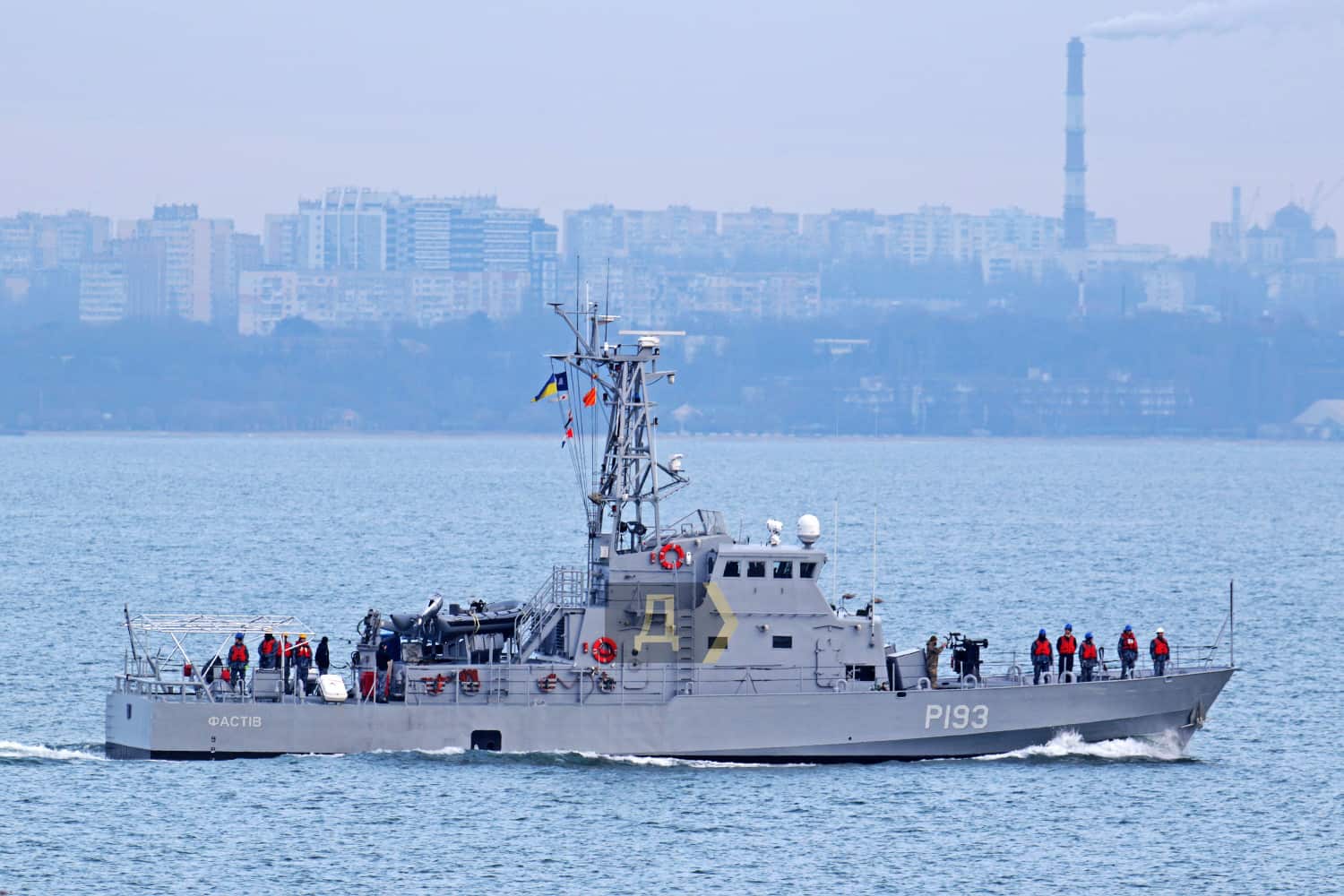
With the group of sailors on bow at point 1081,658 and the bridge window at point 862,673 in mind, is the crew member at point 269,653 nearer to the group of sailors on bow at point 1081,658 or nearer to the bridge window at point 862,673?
the bridge window at point 862,673

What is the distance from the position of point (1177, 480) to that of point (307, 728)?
524 ft

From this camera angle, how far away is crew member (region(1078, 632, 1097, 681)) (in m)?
45.5

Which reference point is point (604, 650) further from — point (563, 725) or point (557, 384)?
point (557, 384)

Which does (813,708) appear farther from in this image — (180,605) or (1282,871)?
(180,605)

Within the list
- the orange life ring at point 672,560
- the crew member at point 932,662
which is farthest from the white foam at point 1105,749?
the orange life ring at point 672,560

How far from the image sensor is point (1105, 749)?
152 ft

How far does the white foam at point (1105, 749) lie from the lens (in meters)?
45.8

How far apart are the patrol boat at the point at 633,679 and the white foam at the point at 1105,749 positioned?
9.0 inches

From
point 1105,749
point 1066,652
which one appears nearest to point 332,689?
point 1066,652

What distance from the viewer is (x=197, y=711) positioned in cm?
4375

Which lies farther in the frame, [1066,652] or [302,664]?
[1066,652]

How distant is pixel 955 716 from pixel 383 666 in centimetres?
1083

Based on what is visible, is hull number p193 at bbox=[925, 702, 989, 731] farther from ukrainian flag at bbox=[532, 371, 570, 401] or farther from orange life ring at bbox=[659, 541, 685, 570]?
ukrainian flag at bbox=[532, 371, 570, 401]

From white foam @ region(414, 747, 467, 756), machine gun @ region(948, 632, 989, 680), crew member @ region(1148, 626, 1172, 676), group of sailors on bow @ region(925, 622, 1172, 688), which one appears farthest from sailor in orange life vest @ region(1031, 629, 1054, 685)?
white foam @ region(414, 747, 467, 756)
